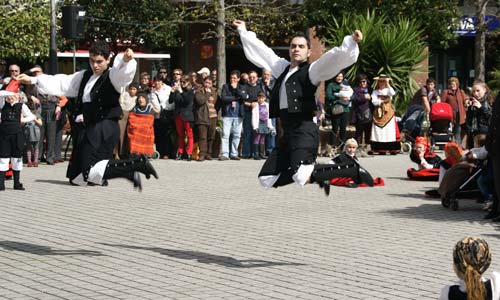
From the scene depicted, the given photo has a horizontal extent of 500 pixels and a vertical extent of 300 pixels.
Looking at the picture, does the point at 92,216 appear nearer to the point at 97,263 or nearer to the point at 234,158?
the point at 97,263

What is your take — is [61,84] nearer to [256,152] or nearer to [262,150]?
[256,152]

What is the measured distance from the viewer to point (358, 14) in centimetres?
2630

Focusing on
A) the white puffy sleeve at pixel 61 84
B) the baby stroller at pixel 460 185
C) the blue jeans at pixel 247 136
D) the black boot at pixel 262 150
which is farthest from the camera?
the black boot at pixel 262 150

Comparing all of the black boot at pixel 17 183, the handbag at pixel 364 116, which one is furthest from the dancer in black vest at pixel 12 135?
the handbag at pixel 364 116

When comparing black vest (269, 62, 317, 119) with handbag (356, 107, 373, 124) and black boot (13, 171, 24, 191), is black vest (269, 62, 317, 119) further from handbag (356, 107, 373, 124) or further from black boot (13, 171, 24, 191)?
handbag (356, 107, 373, 124)

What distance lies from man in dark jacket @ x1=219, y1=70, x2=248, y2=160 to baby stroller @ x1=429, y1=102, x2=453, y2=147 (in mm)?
3562

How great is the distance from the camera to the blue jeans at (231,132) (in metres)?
20.8

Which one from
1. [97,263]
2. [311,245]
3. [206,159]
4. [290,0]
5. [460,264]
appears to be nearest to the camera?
[460,264]

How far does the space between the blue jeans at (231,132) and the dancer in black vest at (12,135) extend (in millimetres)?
5856

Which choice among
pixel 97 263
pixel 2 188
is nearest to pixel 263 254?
pixel 97 263

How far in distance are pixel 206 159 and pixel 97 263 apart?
11.7 meters

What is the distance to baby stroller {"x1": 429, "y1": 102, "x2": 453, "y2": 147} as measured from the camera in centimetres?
2070

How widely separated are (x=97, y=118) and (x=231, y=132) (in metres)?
11.1

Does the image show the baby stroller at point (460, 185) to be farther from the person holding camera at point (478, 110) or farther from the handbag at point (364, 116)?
the handbag at point (364, 116)
